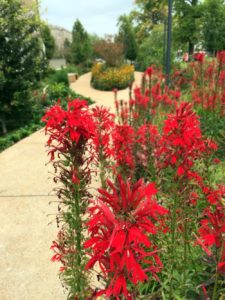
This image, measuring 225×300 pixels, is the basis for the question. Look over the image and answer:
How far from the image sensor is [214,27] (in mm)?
18562

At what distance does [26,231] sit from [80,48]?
28.7m

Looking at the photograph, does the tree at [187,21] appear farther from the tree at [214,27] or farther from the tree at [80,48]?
the tree at [80,48]

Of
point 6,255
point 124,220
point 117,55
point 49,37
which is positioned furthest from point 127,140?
point 49,37

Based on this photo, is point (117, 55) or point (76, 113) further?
point (117, 55)

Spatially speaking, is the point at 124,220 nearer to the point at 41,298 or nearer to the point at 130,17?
the point at 41,298

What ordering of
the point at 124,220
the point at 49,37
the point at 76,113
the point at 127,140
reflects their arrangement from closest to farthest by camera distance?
the point at 124,220, the point at 76,113, the point at 127,140, the point at 49,37

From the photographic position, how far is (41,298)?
2.82 meters

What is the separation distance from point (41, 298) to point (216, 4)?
75.0ft

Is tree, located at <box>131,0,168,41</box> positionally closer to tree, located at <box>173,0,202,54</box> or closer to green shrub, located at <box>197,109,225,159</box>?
tree, located at <box>173,0,202,54</box>

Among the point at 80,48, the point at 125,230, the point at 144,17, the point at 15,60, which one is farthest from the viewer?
the point at 144,17

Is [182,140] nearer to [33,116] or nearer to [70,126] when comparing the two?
[70,126]

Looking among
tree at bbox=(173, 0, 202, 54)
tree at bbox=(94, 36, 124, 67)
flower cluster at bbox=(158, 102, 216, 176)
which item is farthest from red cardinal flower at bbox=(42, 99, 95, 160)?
tree at bbox=(173, 0, 202, 54)

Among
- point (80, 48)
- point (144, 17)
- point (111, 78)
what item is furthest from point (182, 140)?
point (144, 17)

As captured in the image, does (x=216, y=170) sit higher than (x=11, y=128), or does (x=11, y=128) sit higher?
Answer: (x=216, y=170)
